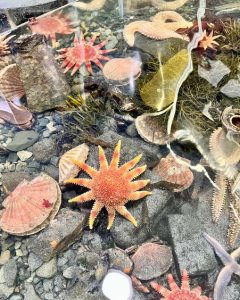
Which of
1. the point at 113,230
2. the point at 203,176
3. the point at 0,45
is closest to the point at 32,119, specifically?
A: the point at 0,45

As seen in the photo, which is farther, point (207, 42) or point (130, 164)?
point (207, 42)

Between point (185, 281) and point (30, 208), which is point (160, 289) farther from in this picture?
point (30, 208)

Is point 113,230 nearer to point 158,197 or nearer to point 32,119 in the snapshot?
point 158,197

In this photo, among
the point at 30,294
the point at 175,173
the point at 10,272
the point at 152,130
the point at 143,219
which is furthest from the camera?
the point at 152,130

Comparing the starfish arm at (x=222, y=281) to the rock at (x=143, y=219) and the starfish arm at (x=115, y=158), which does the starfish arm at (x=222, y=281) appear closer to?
the rock at (x=143, y=219)

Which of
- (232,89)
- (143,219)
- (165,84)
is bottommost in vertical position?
(143,219)

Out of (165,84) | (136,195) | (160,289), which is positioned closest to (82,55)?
(165,84)

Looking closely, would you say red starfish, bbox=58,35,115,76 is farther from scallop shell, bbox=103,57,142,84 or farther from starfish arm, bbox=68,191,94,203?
starfish arm, bbox=68,191,94,203
